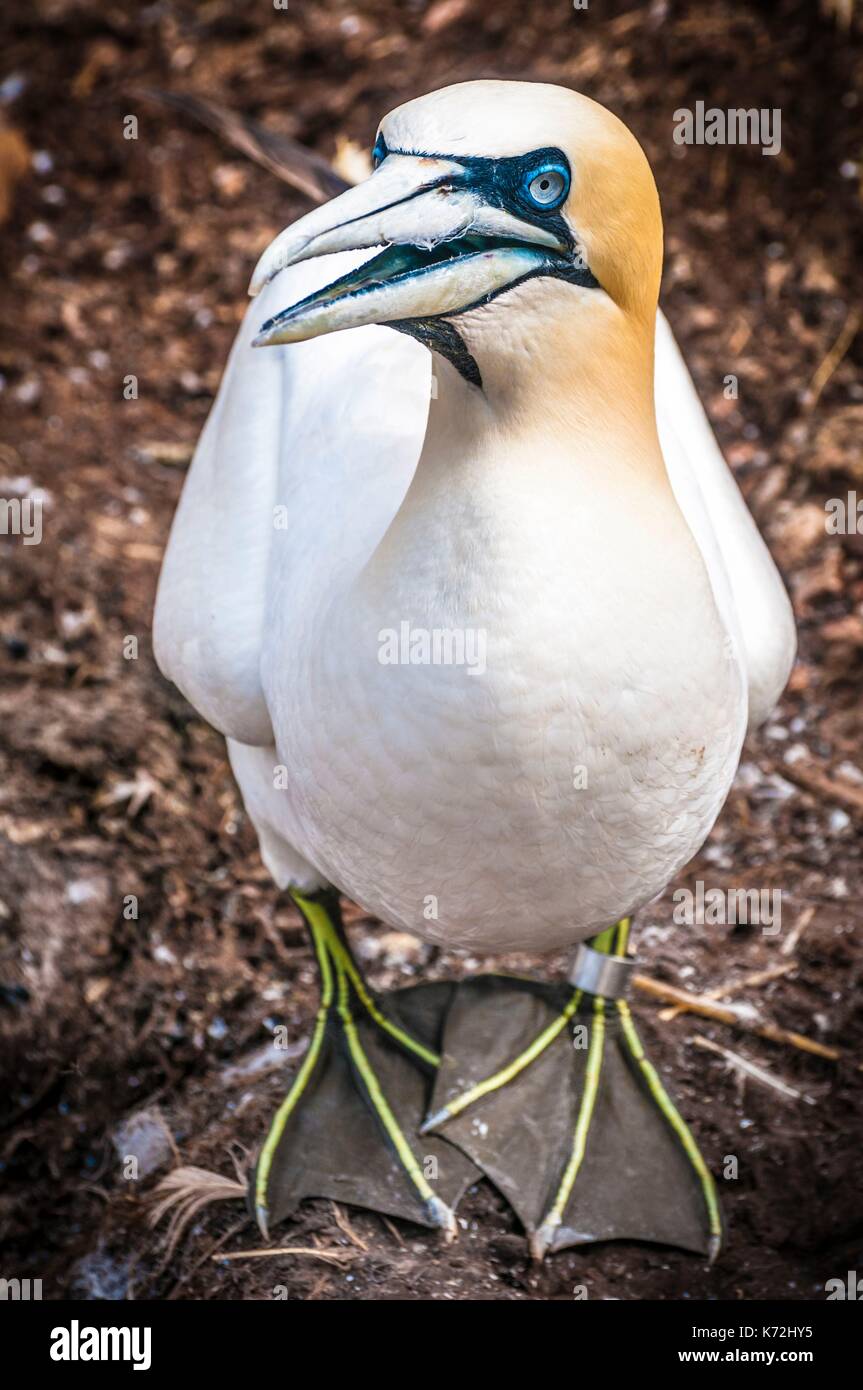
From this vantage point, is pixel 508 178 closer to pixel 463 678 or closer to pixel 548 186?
pixel 548 186

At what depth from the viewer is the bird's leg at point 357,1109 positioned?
336cm

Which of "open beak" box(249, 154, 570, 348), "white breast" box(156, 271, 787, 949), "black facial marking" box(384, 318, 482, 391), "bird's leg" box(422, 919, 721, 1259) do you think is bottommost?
"bird's leg" box(422, 919, 721, 1259)

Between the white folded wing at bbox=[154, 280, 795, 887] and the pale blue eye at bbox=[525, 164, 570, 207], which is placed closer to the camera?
the pale blue eye at bbox=[525, 164, 570, 207]

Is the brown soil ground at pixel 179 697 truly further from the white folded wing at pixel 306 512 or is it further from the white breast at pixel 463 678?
the white breast at pixel 463 678

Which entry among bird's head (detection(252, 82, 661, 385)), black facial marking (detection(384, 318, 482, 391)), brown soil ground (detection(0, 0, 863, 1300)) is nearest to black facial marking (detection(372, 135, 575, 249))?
bird's head (detection(252, 82, 661, 385))

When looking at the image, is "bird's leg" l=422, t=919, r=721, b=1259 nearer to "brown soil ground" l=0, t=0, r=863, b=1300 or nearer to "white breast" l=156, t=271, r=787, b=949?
"brown soil ground" l=0, t=0, r=863, b=1300

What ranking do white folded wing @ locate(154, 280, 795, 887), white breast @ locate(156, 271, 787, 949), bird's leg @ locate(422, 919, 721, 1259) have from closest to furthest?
1. white breast @ locate(156, 271, 787, 949)
2. white folded wing @ locate(154, 280, 795, 887)
3. bird's leg @ locate(422, 919, 721, 1259)

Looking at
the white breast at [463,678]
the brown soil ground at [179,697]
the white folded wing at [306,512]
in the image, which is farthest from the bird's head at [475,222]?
the brown soil ground at [179,697]

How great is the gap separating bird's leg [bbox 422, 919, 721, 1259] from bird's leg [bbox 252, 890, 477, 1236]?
0.25 ft

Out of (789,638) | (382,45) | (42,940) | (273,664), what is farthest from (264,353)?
(382,45)

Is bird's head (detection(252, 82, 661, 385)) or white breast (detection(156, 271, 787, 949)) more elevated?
bird's head (detection(252, 82, 661, 385))

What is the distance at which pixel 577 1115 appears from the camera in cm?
352

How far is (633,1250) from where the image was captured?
10.9 ft

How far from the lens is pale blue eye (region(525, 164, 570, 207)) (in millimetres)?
1986
